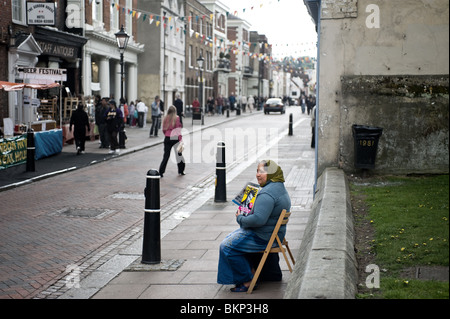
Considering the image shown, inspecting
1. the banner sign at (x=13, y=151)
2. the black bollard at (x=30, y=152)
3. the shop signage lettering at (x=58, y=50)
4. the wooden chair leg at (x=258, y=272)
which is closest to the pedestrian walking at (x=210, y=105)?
→ the shop signage lettering at (x=58, y=50)

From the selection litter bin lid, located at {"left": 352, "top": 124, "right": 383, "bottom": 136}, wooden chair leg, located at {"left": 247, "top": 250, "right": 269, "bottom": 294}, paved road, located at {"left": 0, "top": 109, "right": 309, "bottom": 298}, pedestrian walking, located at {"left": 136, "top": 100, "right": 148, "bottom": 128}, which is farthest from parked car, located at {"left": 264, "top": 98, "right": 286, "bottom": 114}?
wooden chair leg, located at {"left": 247, "top": 250, "right": 269, "bottom": 294}

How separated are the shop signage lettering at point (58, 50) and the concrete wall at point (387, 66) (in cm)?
1741

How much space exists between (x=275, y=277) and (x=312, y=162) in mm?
12160

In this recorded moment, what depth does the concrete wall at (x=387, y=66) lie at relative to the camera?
35.7ft

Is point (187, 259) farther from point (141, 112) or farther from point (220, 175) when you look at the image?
point (141, 112)

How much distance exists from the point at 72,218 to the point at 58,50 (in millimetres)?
18451

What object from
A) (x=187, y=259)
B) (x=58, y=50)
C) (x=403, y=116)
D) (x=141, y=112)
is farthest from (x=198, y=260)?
(x=141, y=112)

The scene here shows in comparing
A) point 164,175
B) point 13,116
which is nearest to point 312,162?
point 164,175

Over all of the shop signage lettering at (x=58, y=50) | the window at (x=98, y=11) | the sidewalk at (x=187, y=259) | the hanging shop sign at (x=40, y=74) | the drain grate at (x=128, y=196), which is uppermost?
the window at (x=98, y=11)

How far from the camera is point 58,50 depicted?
2750 cm

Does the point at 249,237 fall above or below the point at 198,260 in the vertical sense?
above

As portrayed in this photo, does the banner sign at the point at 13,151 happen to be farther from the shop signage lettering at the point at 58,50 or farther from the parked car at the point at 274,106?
the parked car at the point at 274,106

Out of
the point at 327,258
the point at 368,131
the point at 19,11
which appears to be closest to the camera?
the point at 327,258

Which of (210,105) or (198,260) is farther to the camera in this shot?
(210,105)
